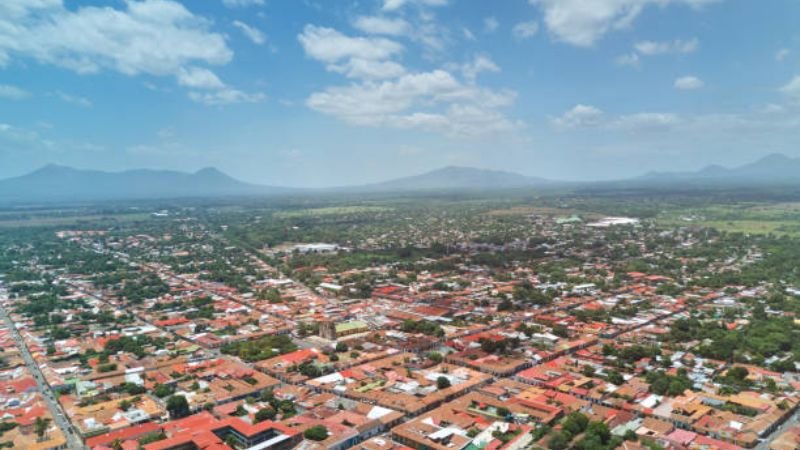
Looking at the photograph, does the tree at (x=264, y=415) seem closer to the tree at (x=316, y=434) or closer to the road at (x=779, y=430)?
the tree at (x=316, y=434)

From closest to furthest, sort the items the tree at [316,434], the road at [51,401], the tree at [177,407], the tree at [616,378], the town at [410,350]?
the tree at [316,434]
the town at [410,350]
the road at [51,401]
the tree at [177,407]
the tree at [616,378]

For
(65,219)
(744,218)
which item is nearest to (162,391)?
(744,218)

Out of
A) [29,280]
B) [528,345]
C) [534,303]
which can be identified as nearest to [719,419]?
[528,345]

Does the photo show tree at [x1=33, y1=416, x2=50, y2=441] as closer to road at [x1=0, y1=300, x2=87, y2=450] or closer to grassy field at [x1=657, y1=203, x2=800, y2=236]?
road at [x1=0, y1=300, x2=87, y2=450]

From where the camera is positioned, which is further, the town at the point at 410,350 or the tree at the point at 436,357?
the tree at the point at 436,357

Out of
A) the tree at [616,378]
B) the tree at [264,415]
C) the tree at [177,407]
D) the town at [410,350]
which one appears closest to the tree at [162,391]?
the town at [410,350]
